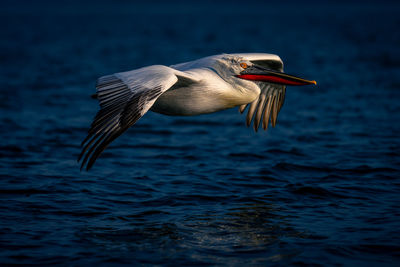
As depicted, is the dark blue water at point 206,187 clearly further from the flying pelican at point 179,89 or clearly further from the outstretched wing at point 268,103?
the flying pelican at point 179,89

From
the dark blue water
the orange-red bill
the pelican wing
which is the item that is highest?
the orange-red bill

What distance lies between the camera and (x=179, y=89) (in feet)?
23.8

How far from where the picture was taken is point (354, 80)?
20.0 m

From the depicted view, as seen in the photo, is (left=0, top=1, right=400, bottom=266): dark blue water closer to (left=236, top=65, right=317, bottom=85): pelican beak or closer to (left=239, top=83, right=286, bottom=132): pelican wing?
(left=239, top=83, right=286, bottom=132): pelican wing

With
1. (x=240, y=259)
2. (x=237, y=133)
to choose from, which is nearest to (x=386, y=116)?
(x=237, y=133)

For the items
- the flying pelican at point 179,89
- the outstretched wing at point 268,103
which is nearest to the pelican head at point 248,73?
the flying pelican at point 179,89

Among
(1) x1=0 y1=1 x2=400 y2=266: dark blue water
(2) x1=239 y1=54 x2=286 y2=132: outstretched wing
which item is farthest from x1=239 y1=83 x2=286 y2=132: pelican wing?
(1) x1=0 y1=1 x2=400 y2=266: dark blue water

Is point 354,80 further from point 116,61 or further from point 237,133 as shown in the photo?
point 116,61

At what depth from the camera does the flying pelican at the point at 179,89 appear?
6105 mm

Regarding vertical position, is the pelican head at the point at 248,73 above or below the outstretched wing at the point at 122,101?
above

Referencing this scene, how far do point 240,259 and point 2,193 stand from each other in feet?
12.2

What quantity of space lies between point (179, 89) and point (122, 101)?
1.13 meters

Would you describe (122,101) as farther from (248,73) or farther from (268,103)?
(268,103)

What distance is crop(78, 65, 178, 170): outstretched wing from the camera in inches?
235
